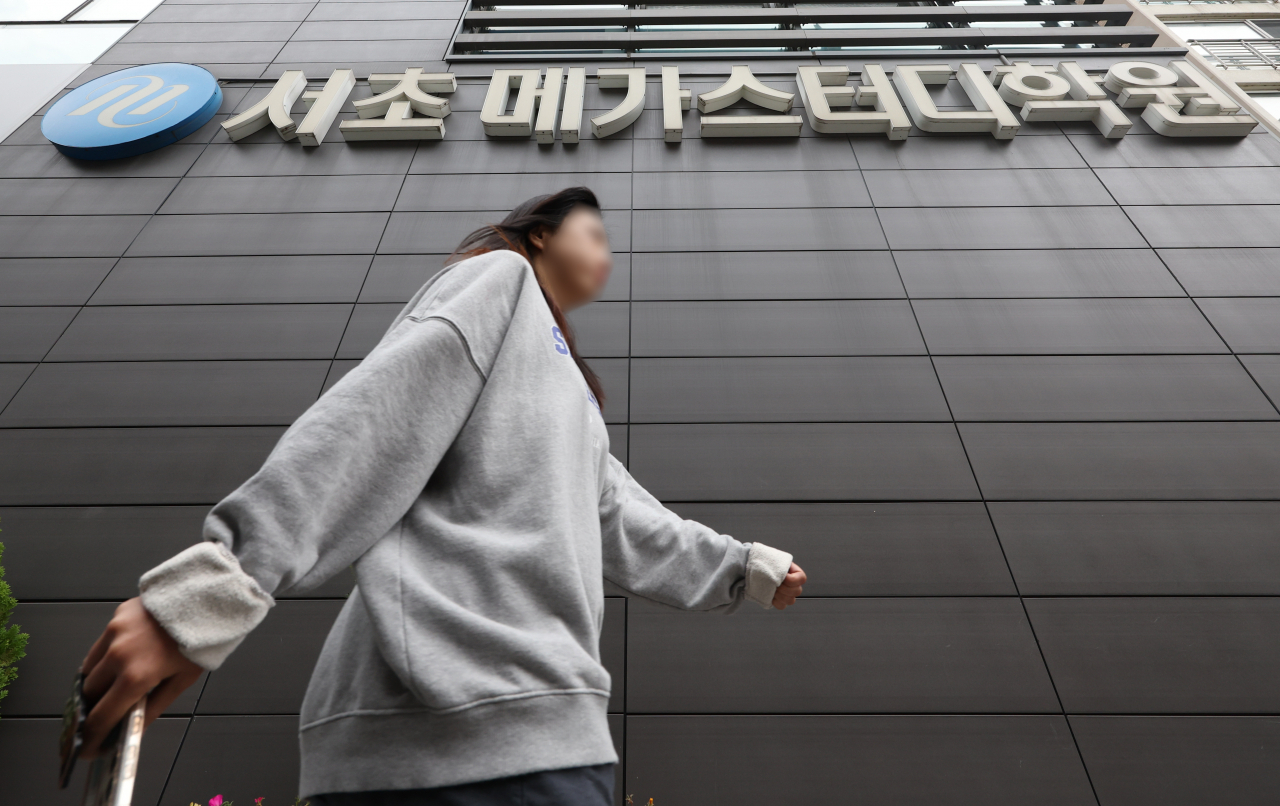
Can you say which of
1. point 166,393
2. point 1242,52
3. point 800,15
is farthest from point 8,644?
point 1242,52

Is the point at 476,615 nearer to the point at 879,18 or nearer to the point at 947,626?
the point at 947,626

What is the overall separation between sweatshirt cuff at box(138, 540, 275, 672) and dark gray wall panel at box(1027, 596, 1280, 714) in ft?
10.3

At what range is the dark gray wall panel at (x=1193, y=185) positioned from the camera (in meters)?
4.70

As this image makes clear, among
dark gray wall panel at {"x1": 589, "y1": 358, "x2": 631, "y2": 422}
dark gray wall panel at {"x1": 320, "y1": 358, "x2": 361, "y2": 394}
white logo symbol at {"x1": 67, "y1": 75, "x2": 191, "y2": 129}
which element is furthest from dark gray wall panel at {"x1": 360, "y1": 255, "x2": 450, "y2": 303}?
white logo symbol at {"x1": 67, "y1": 75, "x2": 191, "y2": 129}

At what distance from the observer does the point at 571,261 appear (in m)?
1.32

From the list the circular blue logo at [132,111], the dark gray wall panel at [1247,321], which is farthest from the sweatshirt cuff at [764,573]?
the circular blue logo at [132,111]

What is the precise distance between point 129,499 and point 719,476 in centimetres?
302

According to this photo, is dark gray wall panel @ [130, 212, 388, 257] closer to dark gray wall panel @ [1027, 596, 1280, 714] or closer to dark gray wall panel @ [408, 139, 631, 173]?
dark gray wall panel @ [408, 139, 631, 173]

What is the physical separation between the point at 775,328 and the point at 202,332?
3.50 m

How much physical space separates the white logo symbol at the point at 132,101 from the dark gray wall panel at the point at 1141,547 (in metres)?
6.80

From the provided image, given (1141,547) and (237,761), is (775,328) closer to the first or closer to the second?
(1141,547)

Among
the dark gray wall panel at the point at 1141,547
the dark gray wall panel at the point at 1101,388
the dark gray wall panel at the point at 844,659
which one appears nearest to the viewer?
the dark gray wall panel at the point at 844,659

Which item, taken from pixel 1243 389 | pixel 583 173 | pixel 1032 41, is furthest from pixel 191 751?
pixel 1032 41

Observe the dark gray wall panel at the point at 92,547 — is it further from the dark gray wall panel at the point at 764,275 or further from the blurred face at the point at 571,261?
the dark gray wall panel at the point at 764,275
